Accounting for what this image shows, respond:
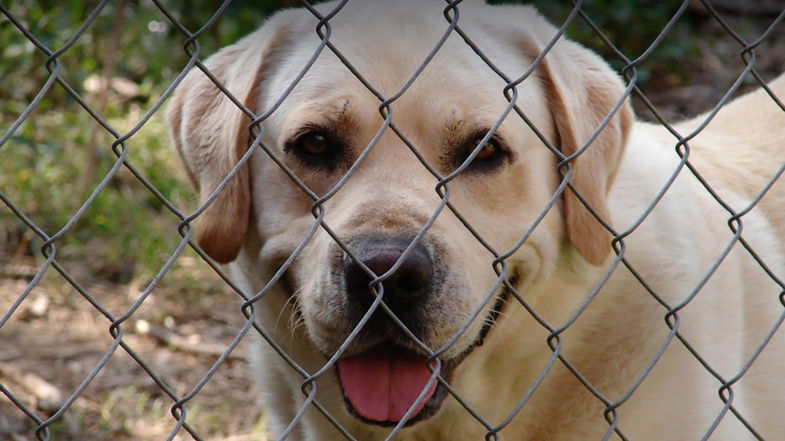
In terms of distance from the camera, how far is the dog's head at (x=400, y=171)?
6.98 feet

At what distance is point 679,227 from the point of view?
2.66 meters

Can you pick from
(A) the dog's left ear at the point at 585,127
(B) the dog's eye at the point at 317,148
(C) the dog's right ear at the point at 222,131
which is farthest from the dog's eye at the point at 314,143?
(A) the dog's left ear at the point at 585,127

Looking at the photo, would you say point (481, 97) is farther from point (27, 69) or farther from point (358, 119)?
point (27, 69)

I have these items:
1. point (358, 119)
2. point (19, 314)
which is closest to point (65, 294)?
point (19, 314)

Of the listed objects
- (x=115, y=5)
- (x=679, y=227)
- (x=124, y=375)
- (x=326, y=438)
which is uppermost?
(x=115, y=5)

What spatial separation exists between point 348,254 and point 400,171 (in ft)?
1.69

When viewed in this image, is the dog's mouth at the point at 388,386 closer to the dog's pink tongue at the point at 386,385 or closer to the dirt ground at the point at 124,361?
the dog's pink tongue at the point at 386,385

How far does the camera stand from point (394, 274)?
198 centimetres

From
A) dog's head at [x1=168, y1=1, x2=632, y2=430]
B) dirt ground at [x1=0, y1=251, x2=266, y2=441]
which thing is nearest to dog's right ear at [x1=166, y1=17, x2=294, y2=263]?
dog's head at [x1=168, y1=1, x2=632, y2=430]

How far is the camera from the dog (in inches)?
86.9

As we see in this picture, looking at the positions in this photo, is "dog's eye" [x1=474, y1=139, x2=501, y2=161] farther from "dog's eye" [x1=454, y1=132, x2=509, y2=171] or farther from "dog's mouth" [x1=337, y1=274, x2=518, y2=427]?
"dog's mouth" [x1=337, y1=274, x2=518, y2=427]

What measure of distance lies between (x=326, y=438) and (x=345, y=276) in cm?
90

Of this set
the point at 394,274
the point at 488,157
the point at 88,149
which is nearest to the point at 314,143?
the point at 488,157

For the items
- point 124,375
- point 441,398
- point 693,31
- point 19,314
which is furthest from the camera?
point 693,31
